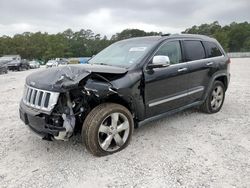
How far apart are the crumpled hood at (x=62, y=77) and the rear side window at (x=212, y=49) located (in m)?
2.50

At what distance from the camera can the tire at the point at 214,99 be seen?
552cm

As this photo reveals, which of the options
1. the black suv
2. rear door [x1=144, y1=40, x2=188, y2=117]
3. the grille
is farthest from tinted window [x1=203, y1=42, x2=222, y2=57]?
the grille

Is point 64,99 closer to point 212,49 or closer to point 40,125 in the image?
point 40,125

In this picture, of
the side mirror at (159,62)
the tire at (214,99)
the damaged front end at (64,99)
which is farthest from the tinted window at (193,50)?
the damaged front end at (64,99)

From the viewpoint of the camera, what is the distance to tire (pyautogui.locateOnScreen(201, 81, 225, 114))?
18.1 ft

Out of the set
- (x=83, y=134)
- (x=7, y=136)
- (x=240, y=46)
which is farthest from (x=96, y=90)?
(x=240, y=46)

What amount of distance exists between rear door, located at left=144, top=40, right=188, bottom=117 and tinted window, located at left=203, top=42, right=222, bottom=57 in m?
1.07

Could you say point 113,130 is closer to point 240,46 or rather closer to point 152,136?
point 152,136

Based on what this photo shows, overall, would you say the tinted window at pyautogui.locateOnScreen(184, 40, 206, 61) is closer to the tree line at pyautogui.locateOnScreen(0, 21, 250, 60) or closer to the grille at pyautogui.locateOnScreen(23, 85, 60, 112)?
the grille at pyautogui.locateOnScreen(23, 85, 60, 112)

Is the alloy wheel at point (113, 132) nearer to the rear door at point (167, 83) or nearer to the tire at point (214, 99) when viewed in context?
the rear door at point (167, 83)

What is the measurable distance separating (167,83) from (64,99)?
182 centimetres

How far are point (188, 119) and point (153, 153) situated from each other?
1837 millimetres

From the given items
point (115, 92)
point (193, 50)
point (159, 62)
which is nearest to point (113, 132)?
point (115, 92)

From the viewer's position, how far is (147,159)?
11.7ft
